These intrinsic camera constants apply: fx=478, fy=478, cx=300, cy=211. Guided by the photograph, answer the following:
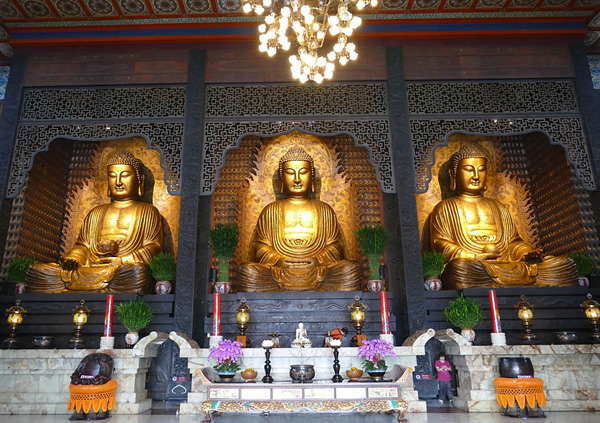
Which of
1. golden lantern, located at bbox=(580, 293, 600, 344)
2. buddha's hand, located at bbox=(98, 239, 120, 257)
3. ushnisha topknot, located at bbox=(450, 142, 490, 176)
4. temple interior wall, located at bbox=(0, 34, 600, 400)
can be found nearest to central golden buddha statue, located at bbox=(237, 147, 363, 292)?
temple interior wall, located at bbox=(0, 34, 600, 400)

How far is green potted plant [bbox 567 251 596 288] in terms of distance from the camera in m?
6.06

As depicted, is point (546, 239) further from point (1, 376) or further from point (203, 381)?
point (1, 376)

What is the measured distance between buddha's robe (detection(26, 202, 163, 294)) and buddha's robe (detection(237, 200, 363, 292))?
1430 millimetres

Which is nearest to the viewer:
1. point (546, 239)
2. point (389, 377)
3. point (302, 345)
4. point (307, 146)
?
point (389, 377)

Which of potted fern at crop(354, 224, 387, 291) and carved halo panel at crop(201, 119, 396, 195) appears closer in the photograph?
potted fern at crop(354, 224, 387, 291)

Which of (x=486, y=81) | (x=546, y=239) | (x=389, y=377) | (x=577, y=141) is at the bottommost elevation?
(x=389, y=377)

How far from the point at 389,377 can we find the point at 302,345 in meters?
0.91

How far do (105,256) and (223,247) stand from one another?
2.22 m

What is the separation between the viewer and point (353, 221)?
7.84m

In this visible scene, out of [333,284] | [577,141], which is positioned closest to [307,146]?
[333,284]

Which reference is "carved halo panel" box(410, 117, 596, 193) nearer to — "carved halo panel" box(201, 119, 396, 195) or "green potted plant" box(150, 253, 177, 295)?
"carved halo panel" box(201, 119, 396, 195)

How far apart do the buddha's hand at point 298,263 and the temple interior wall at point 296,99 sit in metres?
1.11

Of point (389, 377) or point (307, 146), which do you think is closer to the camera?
point (389, 377)

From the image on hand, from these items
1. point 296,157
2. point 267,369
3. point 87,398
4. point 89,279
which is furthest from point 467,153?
point 87,398
